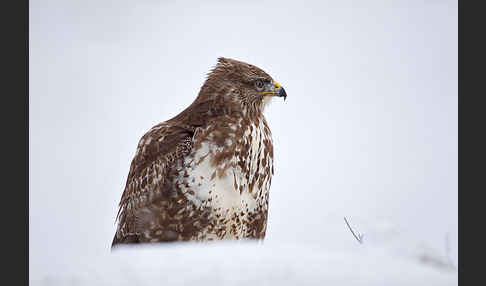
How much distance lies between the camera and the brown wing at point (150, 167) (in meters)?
3.49

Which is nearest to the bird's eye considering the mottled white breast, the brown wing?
the mottled white breast

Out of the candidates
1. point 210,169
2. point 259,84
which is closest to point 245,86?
point 259,84

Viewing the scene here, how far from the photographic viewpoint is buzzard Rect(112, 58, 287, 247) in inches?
134

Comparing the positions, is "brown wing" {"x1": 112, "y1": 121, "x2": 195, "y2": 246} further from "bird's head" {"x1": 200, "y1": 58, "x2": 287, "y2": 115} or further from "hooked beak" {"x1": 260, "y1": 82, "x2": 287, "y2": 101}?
"hooked beak" {"x1": 260, "y1": 82, "x2": 287, "y2": 101}

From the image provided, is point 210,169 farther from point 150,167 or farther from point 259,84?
point 259,84

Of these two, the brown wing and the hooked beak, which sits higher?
the hooked beak

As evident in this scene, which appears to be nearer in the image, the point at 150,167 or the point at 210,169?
the point at 210,169

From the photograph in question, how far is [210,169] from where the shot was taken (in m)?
3.41

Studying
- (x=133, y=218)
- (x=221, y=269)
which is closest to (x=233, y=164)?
(x=133, y=218)

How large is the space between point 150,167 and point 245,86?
89 centimetres

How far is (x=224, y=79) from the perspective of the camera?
12.1 ft

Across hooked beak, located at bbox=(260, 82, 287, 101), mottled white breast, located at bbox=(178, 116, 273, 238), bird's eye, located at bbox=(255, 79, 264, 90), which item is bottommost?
mottled white breast, located at bbox=(178, 116, 273, 238)

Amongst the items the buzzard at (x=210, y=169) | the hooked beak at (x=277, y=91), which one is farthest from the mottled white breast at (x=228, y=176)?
the hooked beak at (x=277, y=91)

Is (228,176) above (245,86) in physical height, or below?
below
